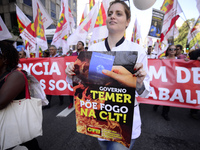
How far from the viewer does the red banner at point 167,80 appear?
9.35ft

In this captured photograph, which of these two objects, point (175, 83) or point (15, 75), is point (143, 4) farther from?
point (15, 75)

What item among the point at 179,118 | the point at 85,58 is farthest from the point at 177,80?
the point at 85,58

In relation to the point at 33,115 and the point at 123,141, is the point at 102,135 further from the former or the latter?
the point at 33,115

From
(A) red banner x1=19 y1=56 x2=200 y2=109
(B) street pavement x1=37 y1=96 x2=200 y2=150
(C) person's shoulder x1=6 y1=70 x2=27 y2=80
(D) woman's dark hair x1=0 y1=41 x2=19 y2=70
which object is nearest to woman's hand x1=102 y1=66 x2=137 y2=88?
(C) person's shoulder x1=6 y1=70 x2=27 y2=80

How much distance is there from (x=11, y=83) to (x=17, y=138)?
591mm

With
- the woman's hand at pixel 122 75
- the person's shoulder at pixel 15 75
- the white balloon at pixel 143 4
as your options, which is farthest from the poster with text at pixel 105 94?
the white balloon at pixel 143 4

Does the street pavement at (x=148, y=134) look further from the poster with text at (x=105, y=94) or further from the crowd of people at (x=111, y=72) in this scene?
the poster with text at (x=105, y=94)

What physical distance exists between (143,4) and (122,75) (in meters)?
3.23

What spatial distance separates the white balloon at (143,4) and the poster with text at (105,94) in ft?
10.3

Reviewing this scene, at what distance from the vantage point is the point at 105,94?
0.94 m

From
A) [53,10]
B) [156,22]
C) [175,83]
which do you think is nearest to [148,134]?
[175,83]

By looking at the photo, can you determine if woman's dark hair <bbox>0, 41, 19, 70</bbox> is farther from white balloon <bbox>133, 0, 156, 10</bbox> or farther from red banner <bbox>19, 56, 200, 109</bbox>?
white balloon <bbox>133, 0, 156, 10</bbox>

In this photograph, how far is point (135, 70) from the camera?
2.83 feet

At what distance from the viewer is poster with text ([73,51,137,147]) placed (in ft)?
2.81
